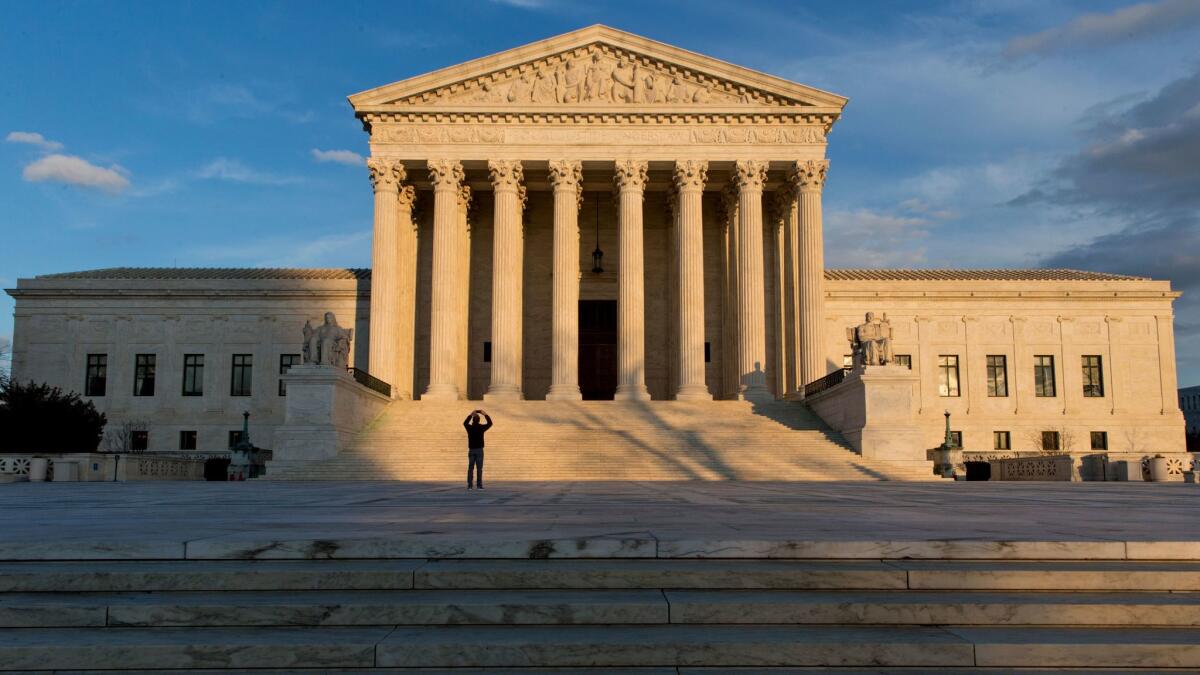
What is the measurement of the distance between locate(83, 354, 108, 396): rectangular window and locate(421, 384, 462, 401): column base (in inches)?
866

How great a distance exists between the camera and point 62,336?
53.7m

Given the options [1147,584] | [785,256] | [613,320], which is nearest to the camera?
[1147,584]

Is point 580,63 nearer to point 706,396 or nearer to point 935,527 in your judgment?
point 706,396

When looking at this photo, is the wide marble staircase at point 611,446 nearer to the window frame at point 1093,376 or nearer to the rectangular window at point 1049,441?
the rectangular window at point 1049,441

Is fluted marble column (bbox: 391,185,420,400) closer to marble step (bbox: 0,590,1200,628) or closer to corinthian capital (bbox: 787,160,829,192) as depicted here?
corinthian capital (bbox: 787,160,829,192)

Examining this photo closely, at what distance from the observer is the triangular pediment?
144ft

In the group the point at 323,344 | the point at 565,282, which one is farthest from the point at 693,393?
the point at 323,344

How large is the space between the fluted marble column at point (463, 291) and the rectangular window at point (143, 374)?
1851cm

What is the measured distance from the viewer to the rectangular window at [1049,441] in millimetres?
53094

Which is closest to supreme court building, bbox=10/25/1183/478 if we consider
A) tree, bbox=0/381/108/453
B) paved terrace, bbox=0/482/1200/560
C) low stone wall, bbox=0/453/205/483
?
low stone wall, bbox=0/453/205/483

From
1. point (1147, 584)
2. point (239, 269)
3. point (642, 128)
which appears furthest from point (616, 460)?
point (239, 269)

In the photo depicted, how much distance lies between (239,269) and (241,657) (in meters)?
56.8

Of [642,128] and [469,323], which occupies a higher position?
[642,128]

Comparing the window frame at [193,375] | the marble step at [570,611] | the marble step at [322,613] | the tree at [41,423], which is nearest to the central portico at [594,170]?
the tree at [41,423]
